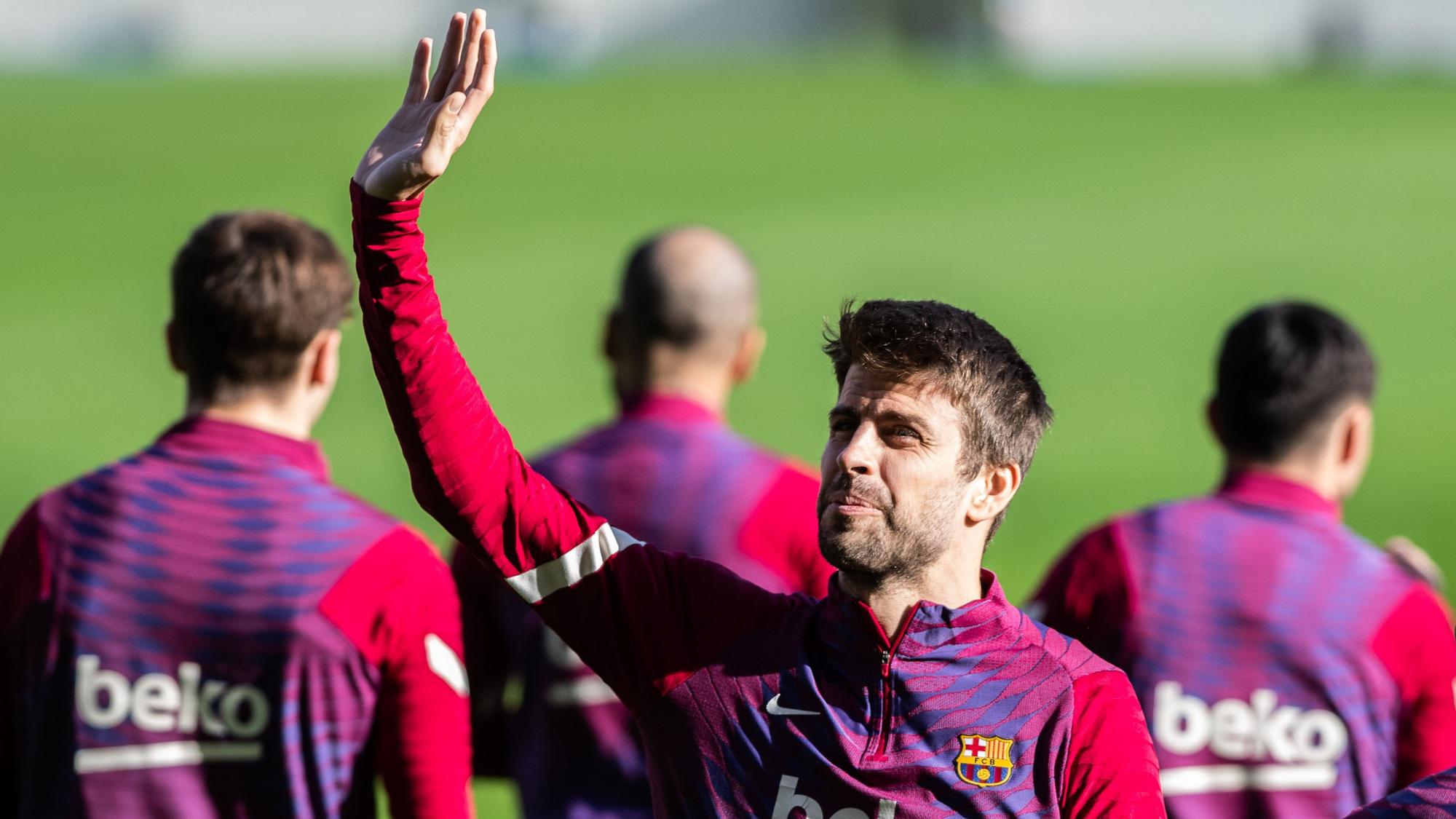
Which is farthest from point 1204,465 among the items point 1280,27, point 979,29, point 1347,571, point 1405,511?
point 1280,27

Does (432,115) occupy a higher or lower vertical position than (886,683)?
higher

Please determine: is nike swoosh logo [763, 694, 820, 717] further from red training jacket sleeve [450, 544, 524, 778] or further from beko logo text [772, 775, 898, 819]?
red training jacket sleeve [450, 544, 524, 778]

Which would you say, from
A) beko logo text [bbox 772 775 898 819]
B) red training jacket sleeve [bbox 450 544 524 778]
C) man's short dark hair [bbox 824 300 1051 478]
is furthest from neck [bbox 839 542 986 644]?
red training jacket sleeve [bbox 450 544 524 778]

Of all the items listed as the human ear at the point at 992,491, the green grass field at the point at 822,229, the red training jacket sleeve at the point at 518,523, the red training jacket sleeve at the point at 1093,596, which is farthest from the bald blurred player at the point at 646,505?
the green grass field at the point at 822,229

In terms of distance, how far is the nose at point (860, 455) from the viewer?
2.52m

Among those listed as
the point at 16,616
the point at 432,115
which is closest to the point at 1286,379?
the point at 432,115

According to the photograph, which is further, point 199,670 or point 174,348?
point 174,348

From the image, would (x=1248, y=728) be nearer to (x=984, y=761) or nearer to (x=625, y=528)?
(x=984, y=761)

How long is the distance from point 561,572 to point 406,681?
67 cm

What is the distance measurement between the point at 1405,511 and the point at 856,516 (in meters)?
10.7

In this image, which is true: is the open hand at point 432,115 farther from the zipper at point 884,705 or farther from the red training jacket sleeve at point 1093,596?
the red training jacket sleeve at point 1093,596

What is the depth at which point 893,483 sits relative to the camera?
2.53m

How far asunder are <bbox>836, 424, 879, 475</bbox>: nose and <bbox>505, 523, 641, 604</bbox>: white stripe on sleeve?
400mm

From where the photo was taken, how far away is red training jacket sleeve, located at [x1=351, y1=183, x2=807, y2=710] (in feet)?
7.80
